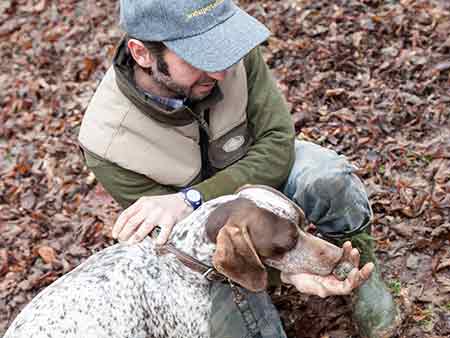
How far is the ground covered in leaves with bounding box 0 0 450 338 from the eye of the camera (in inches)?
173

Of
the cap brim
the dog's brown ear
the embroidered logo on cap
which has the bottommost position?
the dog's brown ear

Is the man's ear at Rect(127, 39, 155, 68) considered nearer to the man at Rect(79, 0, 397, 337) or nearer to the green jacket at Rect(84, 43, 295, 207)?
the man at Rect(79, 0, 397, 337)

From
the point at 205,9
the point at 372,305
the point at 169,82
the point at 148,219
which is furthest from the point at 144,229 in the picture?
the point at 372,305

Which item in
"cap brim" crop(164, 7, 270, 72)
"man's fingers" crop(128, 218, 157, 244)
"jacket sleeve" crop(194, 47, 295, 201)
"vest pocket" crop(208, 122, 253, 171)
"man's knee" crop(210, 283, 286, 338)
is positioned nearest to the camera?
"cap brim" crop(164, 7, 270, 72)

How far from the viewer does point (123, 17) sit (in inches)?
139

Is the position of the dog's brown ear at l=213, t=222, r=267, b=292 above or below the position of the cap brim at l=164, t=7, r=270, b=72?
below

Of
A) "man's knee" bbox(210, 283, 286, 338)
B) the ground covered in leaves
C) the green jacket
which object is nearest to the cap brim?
the green jacket

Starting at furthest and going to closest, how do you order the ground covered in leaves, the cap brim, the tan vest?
1. the ground covered in leaves
2. the tan vest
3. the cap brim

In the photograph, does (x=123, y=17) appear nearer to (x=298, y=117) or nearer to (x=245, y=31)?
(x=245, y=31)

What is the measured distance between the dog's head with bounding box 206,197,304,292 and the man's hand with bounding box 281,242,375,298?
221 mm

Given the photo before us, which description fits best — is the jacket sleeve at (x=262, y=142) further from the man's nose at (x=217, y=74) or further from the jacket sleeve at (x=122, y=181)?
the man's nose at (x=217, y=74)

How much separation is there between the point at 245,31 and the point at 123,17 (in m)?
0.66

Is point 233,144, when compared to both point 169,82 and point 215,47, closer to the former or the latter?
point 169,82

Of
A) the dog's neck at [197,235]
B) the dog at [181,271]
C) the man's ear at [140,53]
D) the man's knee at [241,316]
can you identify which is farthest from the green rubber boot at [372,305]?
the man's ear at [140,53]
